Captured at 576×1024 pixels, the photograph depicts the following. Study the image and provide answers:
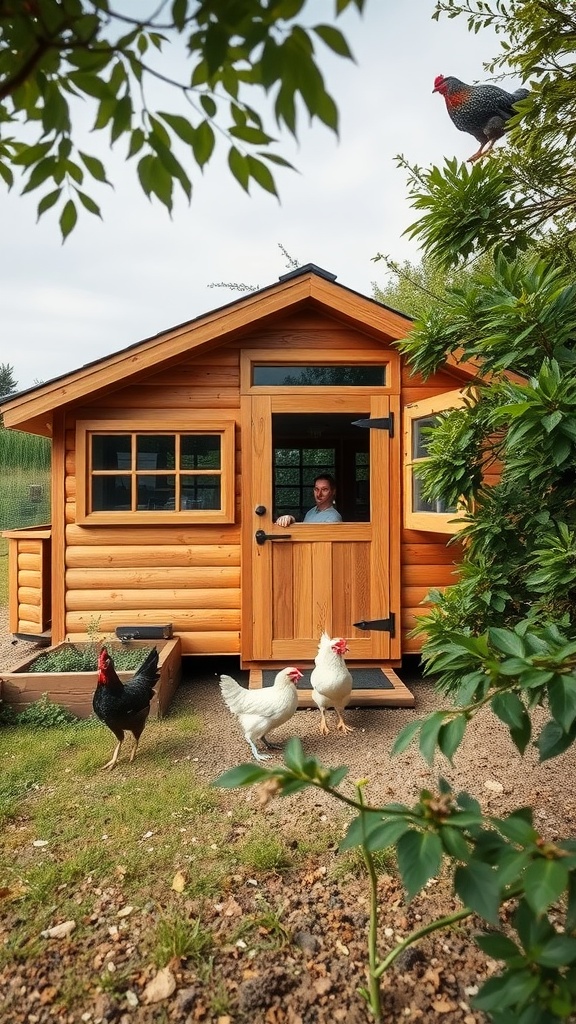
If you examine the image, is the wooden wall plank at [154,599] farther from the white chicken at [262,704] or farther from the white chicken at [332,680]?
the white chicken at [262,704]

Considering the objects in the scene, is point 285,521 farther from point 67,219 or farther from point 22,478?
point 22,478

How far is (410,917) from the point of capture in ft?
5.46

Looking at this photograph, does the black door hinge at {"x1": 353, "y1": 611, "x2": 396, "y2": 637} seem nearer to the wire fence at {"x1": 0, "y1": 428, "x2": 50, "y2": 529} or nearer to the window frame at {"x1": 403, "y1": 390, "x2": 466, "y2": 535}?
the window frame at {"x1": 403, "y1": 390, "x2": 466, "y2": 535}

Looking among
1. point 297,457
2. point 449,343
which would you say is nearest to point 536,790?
point 449,343

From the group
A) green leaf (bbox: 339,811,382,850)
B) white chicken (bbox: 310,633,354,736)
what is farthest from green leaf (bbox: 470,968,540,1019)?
white chicken (bbox: 310,633,354,736)

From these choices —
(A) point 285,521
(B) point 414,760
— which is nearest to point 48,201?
(B) point 414,760

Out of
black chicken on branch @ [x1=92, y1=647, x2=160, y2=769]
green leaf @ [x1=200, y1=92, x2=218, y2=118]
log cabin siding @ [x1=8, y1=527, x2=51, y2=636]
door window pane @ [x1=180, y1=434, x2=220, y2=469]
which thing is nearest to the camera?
green leaf @ [x1=200, y1=92, x2=218, y2=118]

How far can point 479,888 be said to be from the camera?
0.78 m

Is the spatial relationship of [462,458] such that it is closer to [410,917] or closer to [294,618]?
[410,917]

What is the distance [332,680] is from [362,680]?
37.4 inches

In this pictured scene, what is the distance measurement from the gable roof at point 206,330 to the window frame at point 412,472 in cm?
47

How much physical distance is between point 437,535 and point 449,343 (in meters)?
2.35

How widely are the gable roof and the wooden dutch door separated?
0.35 meters

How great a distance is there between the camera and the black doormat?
13.1 ft
